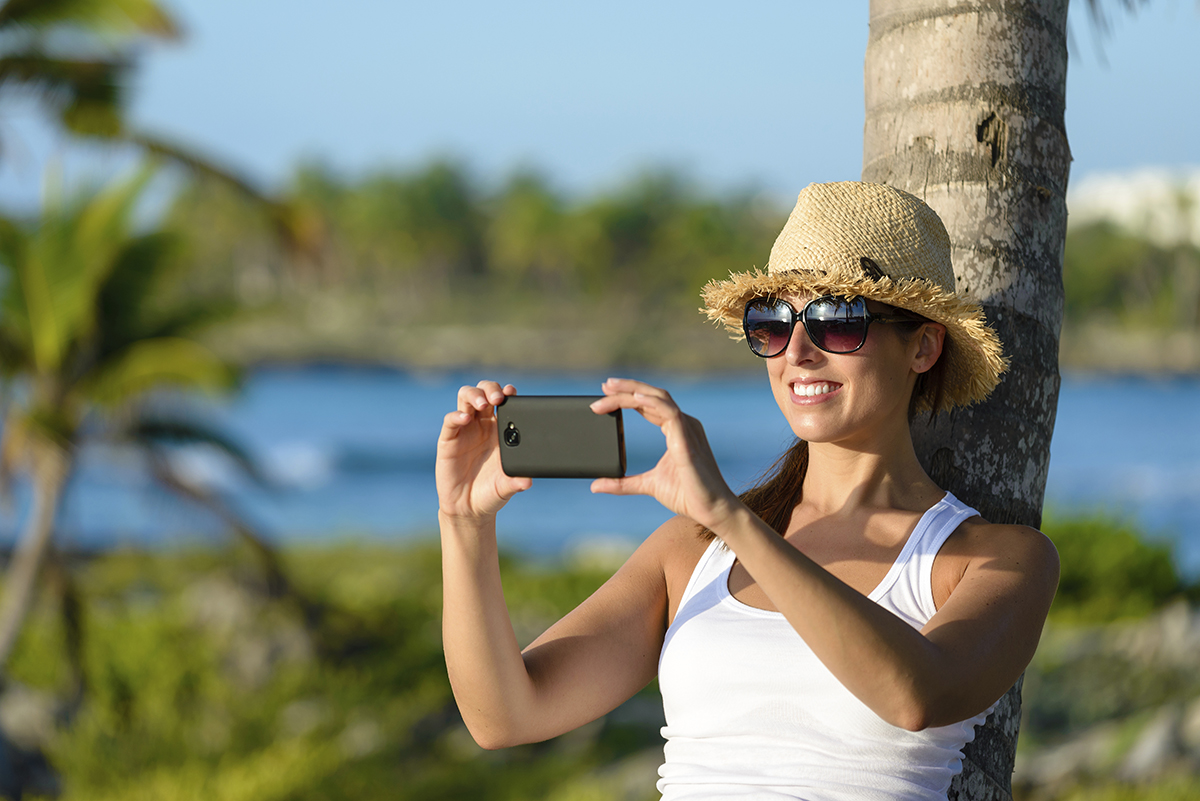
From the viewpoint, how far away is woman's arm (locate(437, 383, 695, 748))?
1890 mm

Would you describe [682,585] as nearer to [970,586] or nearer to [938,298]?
[970,586]

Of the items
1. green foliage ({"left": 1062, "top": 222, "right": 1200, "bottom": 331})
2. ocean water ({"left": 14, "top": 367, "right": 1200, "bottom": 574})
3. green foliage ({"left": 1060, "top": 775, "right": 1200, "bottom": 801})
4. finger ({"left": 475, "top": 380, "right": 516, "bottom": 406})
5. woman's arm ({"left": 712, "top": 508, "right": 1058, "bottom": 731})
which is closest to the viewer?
woman's arm ({"left": 712, "top": 508, "right": 1058, "bottom": 731})

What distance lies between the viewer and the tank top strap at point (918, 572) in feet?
6.10

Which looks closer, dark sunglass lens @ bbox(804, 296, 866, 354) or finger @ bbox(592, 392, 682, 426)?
finger @ bbox(592, 392, 682, 426)

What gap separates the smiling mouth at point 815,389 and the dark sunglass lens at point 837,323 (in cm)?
7

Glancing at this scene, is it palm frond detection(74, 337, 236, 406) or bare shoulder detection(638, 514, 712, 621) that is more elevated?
bare shoulder detection(638, 514, 712, 621)

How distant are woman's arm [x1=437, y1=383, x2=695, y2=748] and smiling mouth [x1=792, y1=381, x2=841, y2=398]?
39 cm

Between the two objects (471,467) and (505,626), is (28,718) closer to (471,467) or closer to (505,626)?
(505,626)

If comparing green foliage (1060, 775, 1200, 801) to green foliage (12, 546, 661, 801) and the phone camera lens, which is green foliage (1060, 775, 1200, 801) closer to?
green foliage (12, 546, 661, 801)

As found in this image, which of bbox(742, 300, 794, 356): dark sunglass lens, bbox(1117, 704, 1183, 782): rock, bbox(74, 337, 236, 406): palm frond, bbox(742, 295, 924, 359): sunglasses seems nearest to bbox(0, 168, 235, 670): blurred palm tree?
bbox(74, 337, 236, 406): palm frond

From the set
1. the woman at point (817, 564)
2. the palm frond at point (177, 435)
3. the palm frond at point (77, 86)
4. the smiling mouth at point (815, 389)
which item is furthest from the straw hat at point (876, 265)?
the palm frond at point (177, 435)

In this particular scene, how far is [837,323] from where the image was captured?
6.26ft

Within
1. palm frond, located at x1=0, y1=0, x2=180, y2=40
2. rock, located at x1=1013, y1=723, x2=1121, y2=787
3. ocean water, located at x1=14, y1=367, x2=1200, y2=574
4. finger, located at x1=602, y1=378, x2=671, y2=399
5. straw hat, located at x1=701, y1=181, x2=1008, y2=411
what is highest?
palm frond, located at x1=0, y1=0, x2=180, y2=40

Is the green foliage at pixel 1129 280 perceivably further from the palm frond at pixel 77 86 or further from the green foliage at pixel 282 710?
the palm frond at pixel 77 86
